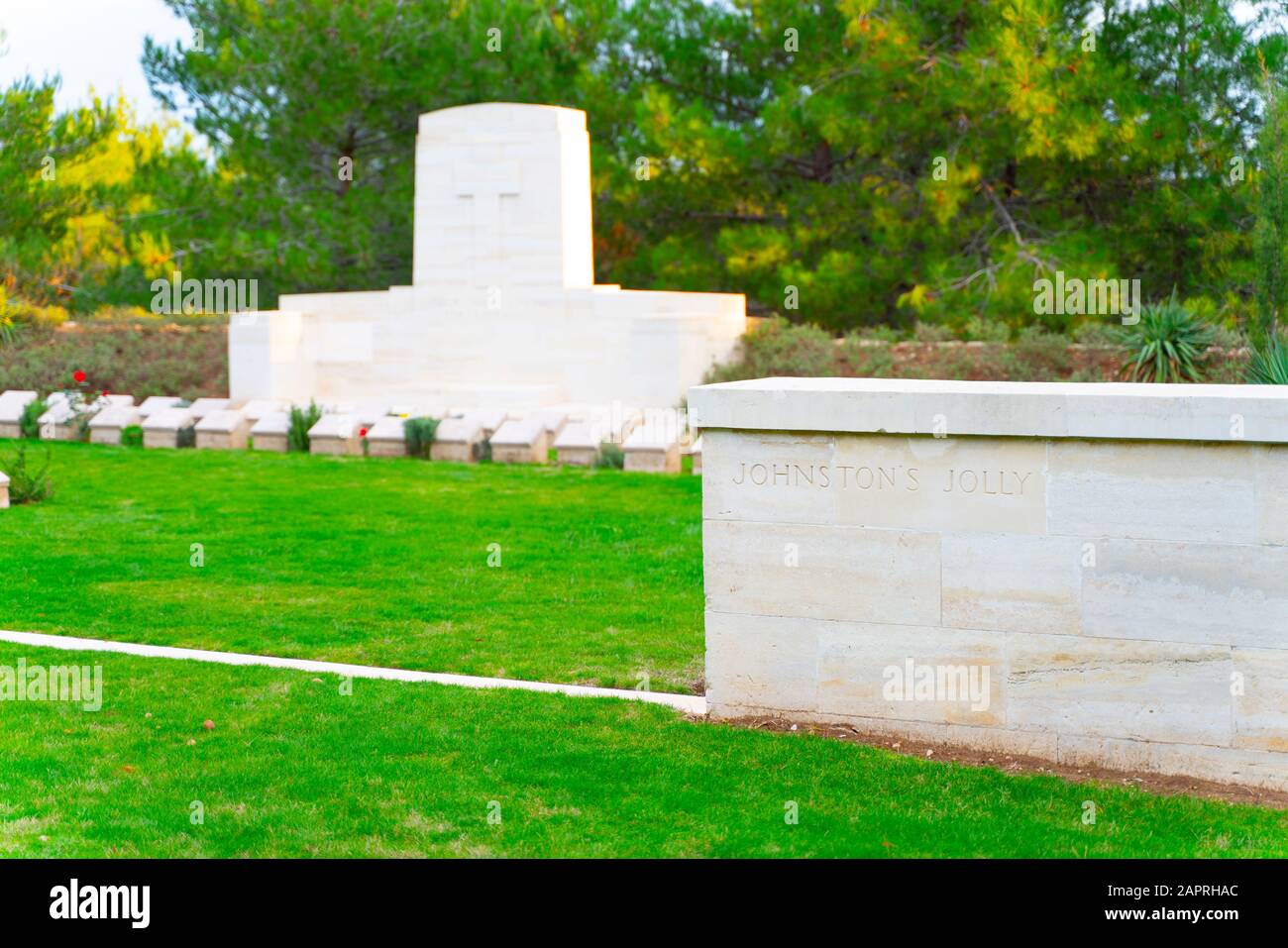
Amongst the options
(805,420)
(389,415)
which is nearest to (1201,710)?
(805,420)

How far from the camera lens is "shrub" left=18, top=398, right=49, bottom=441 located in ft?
57.4

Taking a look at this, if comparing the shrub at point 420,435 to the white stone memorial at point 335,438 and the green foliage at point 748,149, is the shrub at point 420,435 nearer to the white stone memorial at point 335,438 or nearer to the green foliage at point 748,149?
the white stone memorial at point 335,438

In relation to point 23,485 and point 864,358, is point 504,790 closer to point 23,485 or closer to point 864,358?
point 23,485

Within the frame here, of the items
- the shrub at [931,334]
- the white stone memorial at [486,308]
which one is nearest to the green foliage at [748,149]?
the shrub at [931,334]

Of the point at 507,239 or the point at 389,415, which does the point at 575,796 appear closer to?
the point at 389,415

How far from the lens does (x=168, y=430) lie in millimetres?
16797

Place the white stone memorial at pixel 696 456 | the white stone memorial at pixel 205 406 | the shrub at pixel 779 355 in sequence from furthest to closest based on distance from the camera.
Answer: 1. the shrub at pixel 779 355
2. the white stone memorial at pixel 205 406
3. the white stone memorial at pixel 696 456

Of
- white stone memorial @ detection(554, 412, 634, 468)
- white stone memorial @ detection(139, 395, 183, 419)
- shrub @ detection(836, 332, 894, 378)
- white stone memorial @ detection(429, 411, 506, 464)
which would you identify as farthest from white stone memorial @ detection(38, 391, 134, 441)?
shrub @ detection(836, 332, 894, 378)

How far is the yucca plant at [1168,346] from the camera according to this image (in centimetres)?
1511

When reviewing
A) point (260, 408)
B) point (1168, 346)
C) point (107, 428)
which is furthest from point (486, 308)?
point (1168, 346)

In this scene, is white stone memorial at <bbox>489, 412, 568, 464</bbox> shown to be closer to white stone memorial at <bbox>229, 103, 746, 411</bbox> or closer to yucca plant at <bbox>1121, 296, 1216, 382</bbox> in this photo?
white stone memorial at <bbox>229, 103, 746, 411</bbox>

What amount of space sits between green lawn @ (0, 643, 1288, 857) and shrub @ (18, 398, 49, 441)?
1207cm

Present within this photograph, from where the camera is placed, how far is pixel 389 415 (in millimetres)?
16828

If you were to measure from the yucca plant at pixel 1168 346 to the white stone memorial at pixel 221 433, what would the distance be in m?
9.54
